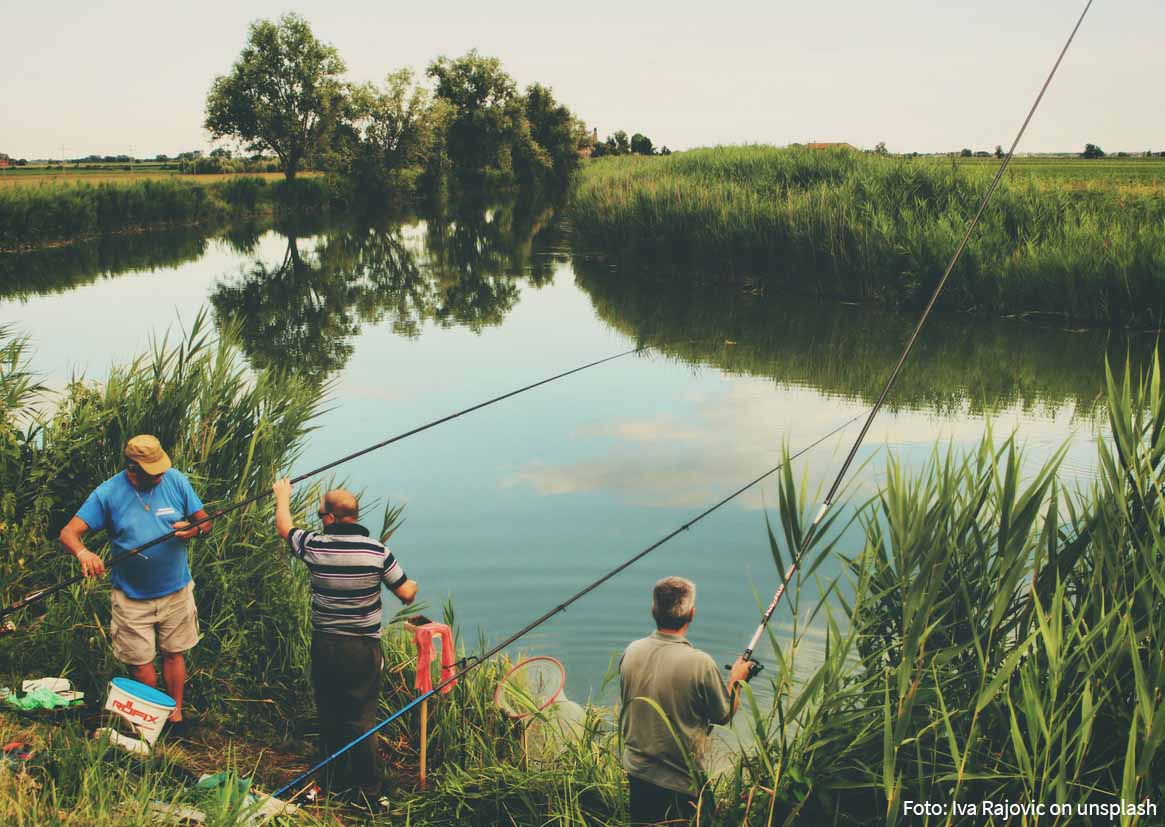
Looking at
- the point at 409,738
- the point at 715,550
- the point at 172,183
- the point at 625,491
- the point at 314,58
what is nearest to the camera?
the point at 409,738

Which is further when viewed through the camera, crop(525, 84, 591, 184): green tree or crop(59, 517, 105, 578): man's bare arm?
crop(525, 84, 591, 184): green tree

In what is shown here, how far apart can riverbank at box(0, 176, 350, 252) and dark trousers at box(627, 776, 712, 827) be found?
3375cm

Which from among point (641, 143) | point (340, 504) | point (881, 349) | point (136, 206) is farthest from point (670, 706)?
point (641, 143)

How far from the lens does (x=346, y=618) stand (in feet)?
15.3

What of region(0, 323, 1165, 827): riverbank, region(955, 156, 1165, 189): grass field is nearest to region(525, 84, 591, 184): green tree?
region(955, 156, 1165, 189): grass field

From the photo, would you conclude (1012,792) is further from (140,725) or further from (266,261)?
(266,261)

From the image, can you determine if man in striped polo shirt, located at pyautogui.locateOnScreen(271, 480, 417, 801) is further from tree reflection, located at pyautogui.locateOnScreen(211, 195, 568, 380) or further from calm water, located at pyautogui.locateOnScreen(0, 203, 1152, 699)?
tree reflection, located at pyautogui.locateOnScreen(211, 195, 568, 380)

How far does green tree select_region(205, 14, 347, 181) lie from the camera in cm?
6284

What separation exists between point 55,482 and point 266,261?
26419mm

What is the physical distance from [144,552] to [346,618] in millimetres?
1157

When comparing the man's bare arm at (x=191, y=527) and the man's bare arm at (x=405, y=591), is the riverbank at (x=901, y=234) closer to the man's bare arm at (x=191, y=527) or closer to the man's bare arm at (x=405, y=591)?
the man's bare arm at (x=405, y=591)

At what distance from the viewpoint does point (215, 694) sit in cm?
557

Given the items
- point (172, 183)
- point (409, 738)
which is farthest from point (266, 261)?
point (409, 738)

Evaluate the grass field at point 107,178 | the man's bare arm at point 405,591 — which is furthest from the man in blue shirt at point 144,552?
the grass field at point 107,178
